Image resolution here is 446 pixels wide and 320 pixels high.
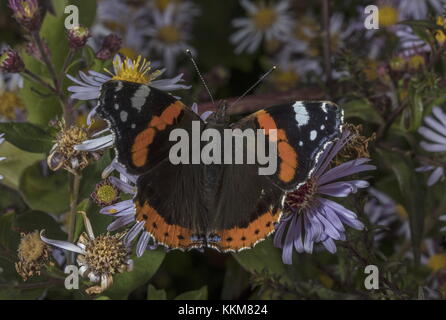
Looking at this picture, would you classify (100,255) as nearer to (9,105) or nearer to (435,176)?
(9,105)

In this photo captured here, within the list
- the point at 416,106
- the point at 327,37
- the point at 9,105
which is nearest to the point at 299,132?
the point at 416,106

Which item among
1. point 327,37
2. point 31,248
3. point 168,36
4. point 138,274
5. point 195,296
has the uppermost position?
point 168,36

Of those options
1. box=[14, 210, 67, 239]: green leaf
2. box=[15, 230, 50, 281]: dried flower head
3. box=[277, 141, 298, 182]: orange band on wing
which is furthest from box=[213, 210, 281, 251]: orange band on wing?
box=[14, 210, 67, 239]: green leaf

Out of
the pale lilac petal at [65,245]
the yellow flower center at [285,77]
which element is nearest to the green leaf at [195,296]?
the pale lilac petal at [65,245]

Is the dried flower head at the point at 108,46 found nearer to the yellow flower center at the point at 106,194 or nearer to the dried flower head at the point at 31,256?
the yellow flower center at the point at 106,194
